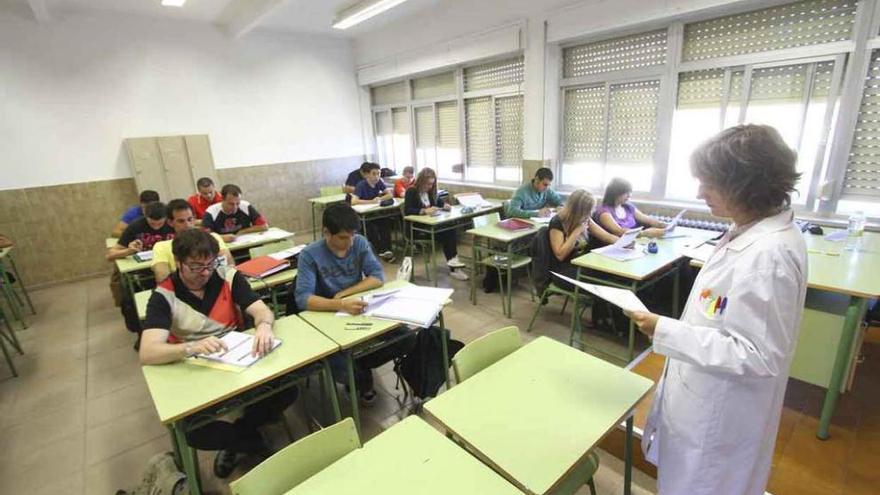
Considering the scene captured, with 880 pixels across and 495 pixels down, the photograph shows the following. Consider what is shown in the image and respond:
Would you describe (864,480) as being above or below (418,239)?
below

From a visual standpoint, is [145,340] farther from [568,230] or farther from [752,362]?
[568,230]

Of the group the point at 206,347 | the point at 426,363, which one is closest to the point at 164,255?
the point at 206,347

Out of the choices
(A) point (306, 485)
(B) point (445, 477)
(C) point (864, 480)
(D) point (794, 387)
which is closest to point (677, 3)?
(D) point (794, 387)

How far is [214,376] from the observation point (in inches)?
63.7

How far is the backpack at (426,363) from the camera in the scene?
2.33m

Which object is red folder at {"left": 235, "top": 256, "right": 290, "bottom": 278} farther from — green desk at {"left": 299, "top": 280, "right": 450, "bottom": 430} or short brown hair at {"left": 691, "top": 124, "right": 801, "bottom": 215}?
short brown hair at {"left": 691, "top": 124, "right": 801, "bottom": 215}

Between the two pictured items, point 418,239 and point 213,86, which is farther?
point 213,86

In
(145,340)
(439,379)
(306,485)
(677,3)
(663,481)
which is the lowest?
(439,379)

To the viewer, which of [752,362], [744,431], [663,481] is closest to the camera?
[752,362]

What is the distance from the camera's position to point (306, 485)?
112 centimetres

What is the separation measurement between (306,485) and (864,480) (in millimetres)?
2503

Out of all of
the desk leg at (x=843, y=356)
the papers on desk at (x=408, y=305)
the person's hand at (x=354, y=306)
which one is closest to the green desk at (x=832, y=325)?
the desk leg at (x=843, y=356)

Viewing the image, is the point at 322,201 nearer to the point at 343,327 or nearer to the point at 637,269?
the point at 343,327

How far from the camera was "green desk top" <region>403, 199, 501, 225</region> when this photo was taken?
14.6 ft
